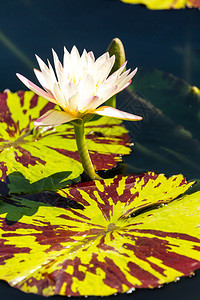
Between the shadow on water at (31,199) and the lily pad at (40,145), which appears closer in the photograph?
the shadow on water at (31,199)

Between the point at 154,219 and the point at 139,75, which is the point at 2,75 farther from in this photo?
the point at 154,219

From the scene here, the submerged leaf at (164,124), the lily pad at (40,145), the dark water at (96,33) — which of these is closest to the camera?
the lily pad at (40,145)

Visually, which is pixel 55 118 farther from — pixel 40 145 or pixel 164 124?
pixel 164 124

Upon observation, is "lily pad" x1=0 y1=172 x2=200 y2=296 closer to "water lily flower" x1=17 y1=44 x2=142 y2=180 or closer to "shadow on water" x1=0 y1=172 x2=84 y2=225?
"shadow on water" x1=0 y1=172 x2=84 y2=225

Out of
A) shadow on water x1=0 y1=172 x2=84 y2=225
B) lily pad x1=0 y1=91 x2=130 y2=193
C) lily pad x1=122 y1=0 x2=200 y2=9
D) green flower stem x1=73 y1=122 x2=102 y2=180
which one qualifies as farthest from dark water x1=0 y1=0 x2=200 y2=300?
shadow on water x1=0 y1=172 x2=84 y2=225

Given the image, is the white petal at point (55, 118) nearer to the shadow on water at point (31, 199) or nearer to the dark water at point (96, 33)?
the shadow on water at point (31, 199)

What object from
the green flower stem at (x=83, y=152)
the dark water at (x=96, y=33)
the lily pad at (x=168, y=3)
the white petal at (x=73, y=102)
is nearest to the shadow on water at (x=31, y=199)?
the green flower stem at (x=83, y=152)

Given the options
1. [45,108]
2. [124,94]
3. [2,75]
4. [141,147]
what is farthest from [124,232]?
[2,75]
